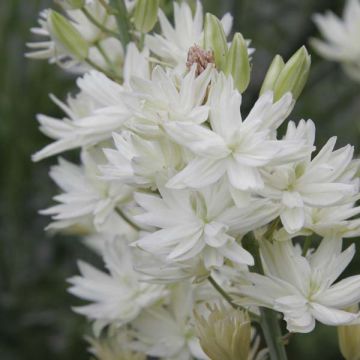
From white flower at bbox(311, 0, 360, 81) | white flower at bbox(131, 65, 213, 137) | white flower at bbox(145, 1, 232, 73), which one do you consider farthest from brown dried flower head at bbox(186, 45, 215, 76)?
white flower at bbox(311, 0, 360, 81)

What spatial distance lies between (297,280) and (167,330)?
245 mm

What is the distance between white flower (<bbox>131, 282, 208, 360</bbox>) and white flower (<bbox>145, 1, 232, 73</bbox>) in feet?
0.79

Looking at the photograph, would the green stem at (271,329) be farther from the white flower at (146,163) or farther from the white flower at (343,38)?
the white flower at (343,38)

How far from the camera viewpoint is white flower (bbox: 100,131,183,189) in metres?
0.82

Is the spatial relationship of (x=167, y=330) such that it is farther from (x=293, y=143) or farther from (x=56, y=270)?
(x=56, y=270)

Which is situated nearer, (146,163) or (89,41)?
(146,163)

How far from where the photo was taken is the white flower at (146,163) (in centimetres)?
82

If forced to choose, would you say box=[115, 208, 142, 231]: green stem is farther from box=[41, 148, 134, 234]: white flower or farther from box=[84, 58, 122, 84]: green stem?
box=[84, 58, 122, 84]: green stem

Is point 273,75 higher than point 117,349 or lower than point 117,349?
higher

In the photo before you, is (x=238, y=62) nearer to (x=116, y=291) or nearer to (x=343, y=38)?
(x=116, y=291)

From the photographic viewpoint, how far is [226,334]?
86 centimetres

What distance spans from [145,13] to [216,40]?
152 mm

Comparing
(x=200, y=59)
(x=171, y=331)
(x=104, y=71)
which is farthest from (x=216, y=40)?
(x=171, y=331)

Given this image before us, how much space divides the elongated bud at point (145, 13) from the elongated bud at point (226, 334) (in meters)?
0.31
